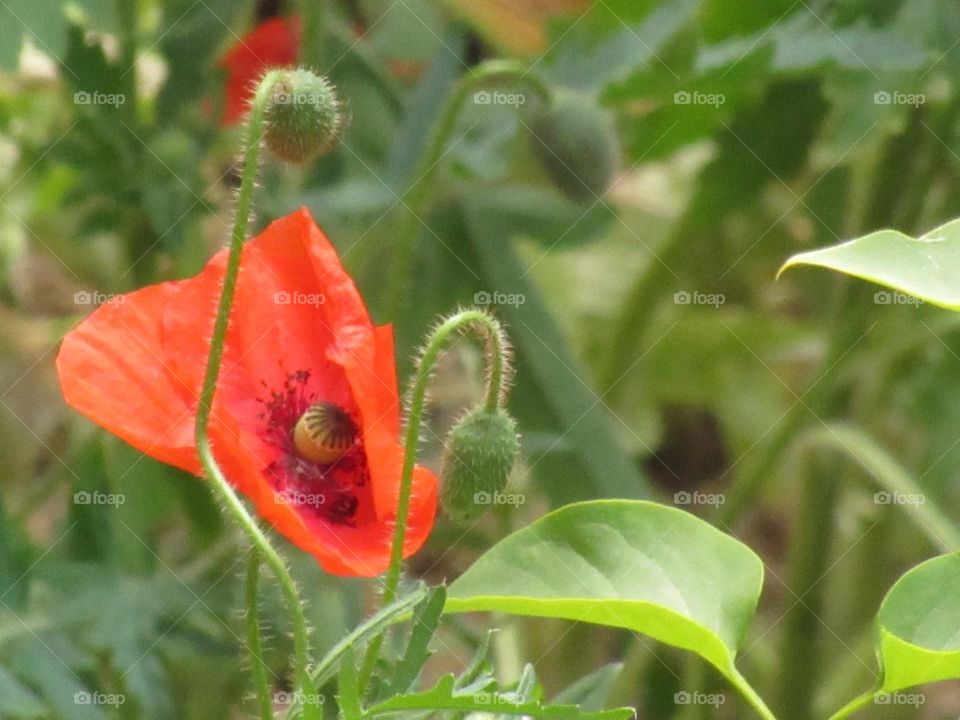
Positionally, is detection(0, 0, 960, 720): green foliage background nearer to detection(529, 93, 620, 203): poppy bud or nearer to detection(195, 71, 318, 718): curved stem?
detection(529, 93, 620, 203): poppy bud

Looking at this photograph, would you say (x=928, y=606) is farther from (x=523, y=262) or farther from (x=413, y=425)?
(x=523, y=262)

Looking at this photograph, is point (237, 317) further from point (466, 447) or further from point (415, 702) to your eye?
point (415, 702)

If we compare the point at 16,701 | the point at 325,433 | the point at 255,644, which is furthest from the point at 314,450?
the point at 16,701

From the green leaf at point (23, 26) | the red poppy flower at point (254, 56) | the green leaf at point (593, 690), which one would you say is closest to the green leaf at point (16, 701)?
the green leaf at point (593, 690)

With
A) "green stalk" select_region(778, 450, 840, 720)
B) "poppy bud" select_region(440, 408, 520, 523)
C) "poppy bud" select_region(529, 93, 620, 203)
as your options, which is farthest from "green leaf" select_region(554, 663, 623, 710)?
"green stalk" select_region(778, 450, 840, 720)

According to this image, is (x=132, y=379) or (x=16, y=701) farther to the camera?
(x=16, y=701)

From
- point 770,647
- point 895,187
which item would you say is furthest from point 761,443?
point 895,187
